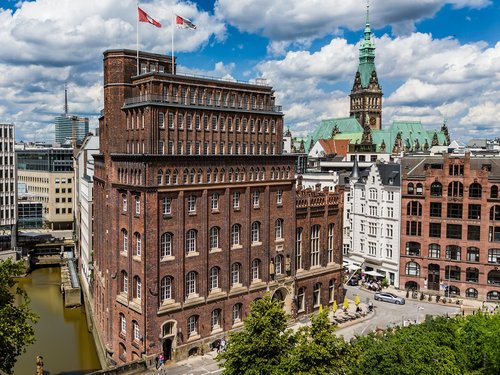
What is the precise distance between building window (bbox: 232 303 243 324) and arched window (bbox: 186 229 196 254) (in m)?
10.3

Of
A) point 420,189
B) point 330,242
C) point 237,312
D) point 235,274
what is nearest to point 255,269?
point 235,274

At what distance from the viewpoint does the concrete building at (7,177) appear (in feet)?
392

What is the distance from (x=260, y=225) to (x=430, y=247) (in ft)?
120

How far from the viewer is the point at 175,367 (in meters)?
56.8

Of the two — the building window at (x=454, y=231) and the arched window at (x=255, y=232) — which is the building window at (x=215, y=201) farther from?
the building window at (x=454, y=231)

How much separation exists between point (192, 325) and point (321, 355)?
2457 centimetres

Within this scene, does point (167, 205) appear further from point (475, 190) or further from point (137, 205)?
point (475, 190)

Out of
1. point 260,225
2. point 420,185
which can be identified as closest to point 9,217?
point 260,225

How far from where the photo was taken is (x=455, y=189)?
85.3 meters

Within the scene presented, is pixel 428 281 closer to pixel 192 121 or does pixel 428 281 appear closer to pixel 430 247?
pixel 430 247

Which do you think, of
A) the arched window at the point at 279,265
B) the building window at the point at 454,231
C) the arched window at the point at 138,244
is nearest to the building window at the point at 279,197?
the arched window at the point at 279,265

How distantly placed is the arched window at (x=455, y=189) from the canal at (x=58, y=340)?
2364 inches

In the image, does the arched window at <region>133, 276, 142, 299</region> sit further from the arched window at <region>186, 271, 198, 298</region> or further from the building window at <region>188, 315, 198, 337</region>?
the building window at <region>188, 315, 198, 337</region>

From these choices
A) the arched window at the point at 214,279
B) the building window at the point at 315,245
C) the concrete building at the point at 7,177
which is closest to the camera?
the arched window at the point at 214,279
